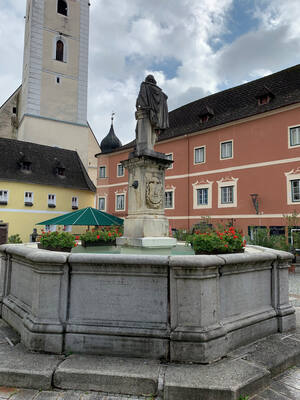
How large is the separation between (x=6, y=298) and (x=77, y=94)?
3488 cm

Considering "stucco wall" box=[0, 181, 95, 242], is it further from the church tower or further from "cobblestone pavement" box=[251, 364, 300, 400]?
"cobblestone pavement" box=[251, 364, 300, 400]

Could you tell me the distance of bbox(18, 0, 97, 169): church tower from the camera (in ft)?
109

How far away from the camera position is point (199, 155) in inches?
877

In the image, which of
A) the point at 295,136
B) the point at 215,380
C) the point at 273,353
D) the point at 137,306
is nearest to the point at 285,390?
the point at 273,353

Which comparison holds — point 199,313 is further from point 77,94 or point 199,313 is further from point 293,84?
point 77,94

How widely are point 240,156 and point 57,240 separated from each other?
670 inches

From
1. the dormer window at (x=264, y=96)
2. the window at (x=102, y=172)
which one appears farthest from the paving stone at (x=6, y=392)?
the window at (x=102, y=172)

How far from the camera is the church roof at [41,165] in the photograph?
91.7 feet

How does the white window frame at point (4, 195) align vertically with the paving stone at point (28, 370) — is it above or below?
above

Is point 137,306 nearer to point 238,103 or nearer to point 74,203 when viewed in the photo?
point 238,103

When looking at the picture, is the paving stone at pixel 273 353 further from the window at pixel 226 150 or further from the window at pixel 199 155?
the window at pixel 199 155

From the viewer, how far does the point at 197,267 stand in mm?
3227

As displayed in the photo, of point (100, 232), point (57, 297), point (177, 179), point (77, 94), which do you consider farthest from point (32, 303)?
point (77, 94)

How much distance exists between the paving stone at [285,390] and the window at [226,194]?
1740cm
